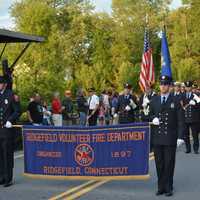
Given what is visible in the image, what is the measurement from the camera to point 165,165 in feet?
30.2

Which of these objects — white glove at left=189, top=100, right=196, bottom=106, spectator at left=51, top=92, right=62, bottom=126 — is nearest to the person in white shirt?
spectator at left=51, top=92, right=62, bottom=126

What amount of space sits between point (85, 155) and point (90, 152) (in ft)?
0.32

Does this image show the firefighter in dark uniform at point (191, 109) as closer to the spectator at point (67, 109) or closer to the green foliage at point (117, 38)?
the spectator at point (67, 109)

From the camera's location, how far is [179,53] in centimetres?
6288

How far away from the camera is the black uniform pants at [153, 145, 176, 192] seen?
30.1ft

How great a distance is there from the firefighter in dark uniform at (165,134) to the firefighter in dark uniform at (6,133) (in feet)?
8.54

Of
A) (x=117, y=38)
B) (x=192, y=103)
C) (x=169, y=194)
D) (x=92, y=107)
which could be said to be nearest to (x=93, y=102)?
(x=92, y=107)

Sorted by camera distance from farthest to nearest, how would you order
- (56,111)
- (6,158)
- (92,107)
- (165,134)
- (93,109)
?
(92,107) < (93,109) < (56,111) < (6,158) < (165,134)

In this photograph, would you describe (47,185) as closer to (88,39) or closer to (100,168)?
(100,168)

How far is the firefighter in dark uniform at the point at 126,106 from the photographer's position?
15.5m

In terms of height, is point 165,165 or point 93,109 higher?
point 93,109

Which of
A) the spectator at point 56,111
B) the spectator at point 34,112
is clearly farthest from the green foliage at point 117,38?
the spectator at point 34,112

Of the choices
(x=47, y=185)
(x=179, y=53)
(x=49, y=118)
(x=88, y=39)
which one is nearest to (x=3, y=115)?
(x=47, y=185)

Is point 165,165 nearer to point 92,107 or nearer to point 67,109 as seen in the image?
point 92,107
